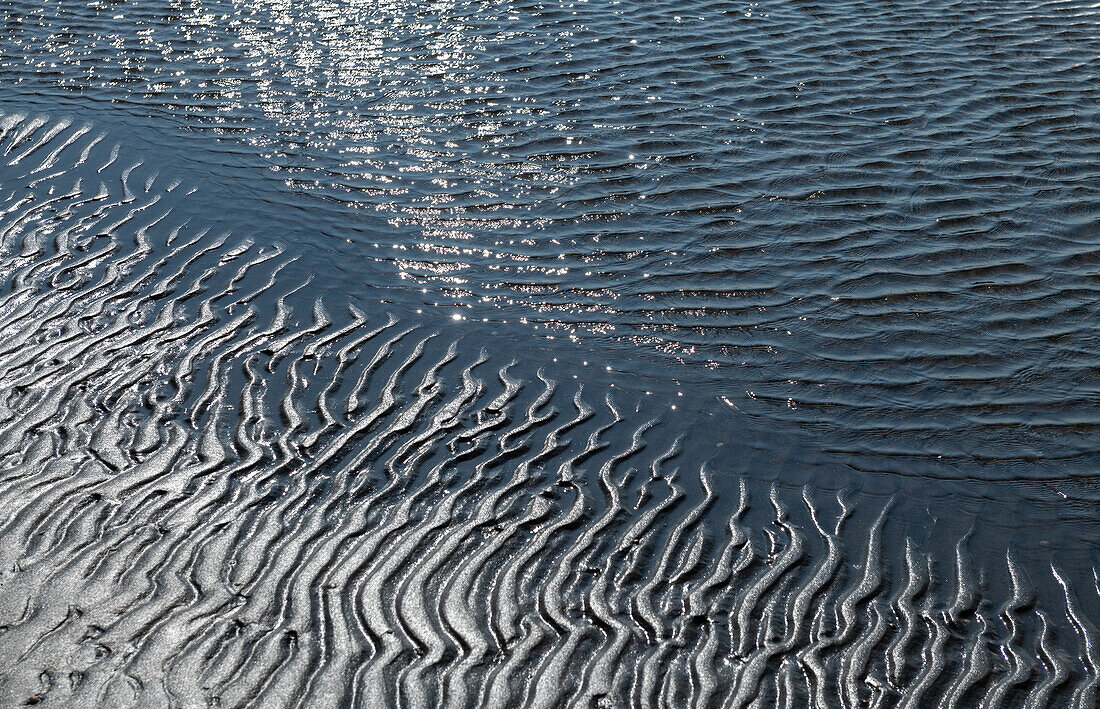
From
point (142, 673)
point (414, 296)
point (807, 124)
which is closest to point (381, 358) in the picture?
point (414, 296)

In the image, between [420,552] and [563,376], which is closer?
[420,552]

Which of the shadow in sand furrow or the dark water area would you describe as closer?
the shadow in sand furrow

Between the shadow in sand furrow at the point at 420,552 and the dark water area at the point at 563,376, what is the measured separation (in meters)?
0.02

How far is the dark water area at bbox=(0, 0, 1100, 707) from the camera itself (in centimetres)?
535

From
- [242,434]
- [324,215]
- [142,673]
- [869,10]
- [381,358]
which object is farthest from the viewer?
[869,10]

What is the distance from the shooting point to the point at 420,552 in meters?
5.95

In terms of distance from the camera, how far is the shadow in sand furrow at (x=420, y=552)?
202 inches

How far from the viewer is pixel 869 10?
13.8 metres

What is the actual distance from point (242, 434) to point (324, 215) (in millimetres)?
3472

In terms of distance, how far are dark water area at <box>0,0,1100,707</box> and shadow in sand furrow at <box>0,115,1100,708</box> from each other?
0.9 inches

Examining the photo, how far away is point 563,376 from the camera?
297 inches

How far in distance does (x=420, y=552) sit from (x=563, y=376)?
2.10 metres

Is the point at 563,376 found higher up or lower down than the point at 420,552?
higher up

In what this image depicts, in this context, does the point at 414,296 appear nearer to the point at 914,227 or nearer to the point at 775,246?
the point at 775,246
